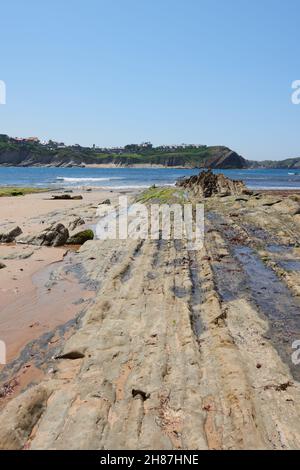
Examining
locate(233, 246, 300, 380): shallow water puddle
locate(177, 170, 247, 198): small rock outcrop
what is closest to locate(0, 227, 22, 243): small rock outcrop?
locate(233, 246, 300, 380): shallow water puddle

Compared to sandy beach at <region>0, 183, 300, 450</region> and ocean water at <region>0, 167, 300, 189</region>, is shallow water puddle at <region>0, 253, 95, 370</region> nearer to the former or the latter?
sandy beach at <region>0, 183, 300, 450</region>

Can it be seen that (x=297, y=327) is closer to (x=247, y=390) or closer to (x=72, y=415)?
(x=247, y=390)

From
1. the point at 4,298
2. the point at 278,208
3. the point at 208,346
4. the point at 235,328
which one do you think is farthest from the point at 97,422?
the point at 278,208

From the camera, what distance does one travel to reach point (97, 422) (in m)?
5.34

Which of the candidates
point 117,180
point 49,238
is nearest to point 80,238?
point 49,238

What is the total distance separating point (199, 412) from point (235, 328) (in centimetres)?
335
